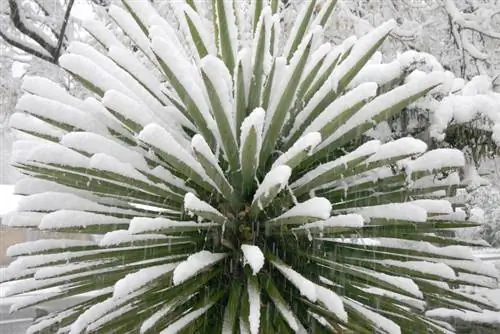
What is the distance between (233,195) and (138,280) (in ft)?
1.61

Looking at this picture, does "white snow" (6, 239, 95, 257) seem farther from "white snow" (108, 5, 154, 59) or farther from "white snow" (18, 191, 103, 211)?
"white snow" (108, 5, 154, 59)

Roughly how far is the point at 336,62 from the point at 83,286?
4.53 ft

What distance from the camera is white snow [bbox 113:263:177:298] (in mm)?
1859

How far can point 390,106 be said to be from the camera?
7.35 ft

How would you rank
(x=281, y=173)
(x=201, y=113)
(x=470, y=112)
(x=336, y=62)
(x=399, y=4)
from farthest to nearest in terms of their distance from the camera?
(x=399, y=4) → (x=470, y=112) → (x=336, y=62) → (x=201, y=113) → (x=281, y=173)

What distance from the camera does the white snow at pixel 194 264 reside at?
1.86 metres

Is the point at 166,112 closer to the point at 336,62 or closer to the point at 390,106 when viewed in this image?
the point at 336,62

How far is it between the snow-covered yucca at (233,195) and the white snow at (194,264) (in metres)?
0.01

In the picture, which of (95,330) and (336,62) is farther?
(336,62)

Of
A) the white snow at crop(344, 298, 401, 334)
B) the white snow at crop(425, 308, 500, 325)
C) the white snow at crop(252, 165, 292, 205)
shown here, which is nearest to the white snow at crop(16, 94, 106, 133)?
the white snow at crop(252, 165, 292, 205)

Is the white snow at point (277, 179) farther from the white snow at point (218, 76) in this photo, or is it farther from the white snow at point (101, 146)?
the white snow at point (101, 146)

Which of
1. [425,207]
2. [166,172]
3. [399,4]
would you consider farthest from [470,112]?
[399,4]

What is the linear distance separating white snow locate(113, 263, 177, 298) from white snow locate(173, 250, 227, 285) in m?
0.11

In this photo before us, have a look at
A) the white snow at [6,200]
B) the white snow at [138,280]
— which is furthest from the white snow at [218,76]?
the white snow at [6,200]
